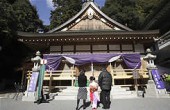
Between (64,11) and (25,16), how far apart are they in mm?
14261

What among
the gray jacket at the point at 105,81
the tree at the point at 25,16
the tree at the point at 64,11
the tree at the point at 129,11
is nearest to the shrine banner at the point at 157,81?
the gray jacket at the point at 105,81

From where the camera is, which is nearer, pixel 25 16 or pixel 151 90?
pixel 151 90

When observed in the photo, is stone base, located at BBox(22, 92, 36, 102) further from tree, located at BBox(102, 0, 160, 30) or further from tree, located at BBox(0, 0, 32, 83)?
tree, located at BBox(102, 0, 160, 30)

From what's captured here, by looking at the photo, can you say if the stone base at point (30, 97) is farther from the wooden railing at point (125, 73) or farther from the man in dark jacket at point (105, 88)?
the wooden railing at point (125, 73)

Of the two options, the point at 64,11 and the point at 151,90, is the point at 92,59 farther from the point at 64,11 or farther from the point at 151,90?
the point at 64,11

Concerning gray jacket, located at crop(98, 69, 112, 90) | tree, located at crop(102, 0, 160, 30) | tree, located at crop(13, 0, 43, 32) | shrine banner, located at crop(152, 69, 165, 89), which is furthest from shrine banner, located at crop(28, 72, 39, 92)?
tree, located at crop(102, 0, 160, 30)

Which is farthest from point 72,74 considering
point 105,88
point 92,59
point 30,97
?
point 105,88

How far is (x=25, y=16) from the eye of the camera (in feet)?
84.0

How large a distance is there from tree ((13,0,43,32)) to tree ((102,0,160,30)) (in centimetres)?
1423

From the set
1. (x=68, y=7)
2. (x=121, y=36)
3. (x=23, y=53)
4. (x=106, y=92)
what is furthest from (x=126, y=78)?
(x=68, y=7)

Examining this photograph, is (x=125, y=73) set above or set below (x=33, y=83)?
above

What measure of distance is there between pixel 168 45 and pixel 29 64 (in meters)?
12.7

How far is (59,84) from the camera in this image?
16.4m

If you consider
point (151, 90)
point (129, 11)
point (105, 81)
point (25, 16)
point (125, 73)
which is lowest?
point (151, 90)
